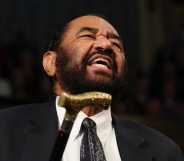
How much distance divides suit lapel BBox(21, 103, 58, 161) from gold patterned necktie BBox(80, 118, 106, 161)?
0.35ft

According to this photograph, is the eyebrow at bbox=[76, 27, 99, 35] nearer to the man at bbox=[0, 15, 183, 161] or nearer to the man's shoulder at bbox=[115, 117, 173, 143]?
the man at bbox=[0, 15, 183, 161]

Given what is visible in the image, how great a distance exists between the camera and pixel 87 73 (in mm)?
2275

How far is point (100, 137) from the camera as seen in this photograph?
2355 mm

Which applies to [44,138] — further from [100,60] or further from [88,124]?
[100,60]

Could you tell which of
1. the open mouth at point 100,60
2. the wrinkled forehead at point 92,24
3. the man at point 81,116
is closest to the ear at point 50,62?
the man at point 81,116

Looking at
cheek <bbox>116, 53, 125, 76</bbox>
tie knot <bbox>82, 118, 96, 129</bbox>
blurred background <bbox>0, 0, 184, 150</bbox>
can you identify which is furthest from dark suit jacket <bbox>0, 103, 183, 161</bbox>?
blurred background <bbox>0, 0, 184, 150</bbox>

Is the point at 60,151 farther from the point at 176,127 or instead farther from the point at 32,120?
the point at 176,127

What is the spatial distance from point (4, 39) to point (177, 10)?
2.41 metres

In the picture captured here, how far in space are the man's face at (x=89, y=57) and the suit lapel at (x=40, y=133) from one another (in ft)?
0.40

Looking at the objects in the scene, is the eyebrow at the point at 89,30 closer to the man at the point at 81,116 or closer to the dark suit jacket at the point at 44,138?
the man at the point at 81,116

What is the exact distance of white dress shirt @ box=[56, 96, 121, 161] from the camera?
225 centimetres

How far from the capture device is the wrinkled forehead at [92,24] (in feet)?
8.07

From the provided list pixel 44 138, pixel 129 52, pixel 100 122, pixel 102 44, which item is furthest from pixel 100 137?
pixel 129 52

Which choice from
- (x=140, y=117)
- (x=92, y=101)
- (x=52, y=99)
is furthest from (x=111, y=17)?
(x=92, y=101)
